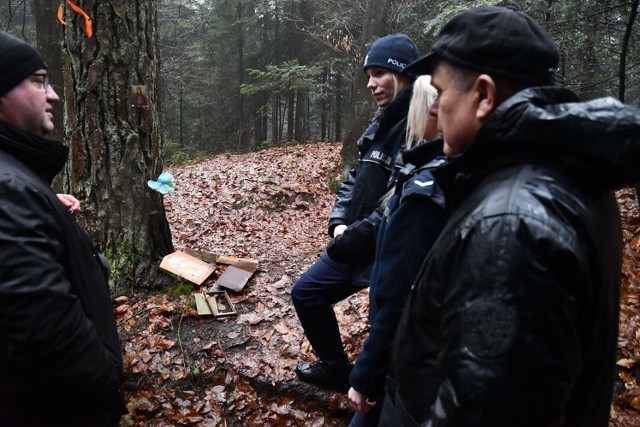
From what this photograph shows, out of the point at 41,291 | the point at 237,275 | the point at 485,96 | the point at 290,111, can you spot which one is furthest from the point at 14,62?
the point at 290,111

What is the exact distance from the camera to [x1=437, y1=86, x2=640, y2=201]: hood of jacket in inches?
44.6

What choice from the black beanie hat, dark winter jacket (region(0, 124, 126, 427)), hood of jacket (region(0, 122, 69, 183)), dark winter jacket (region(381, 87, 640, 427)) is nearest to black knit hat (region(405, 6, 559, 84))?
dark winter jacket (region(381, 87, 640, 427))

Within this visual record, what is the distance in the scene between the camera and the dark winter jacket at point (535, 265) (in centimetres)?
110

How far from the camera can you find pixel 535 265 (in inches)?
43.2

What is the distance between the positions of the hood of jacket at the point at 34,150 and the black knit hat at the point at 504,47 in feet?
6.20

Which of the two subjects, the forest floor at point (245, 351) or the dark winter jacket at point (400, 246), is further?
the forest floor at point (245, 351)

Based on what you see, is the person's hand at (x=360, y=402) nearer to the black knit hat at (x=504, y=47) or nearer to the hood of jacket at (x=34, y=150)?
the black knit hat at (x=504, y=47)

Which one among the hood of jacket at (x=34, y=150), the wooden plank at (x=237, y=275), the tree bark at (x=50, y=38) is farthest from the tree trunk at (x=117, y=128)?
the tree bark at (x=50, y=38)

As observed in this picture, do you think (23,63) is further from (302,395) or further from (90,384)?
(302,395)

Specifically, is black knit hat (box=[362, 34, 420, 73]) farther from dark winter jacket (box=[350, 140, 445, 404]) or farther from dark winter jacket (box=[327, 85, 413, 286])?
dark winter jacket (box=[350, 140, 445, 404])

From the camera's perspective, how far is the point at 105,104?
439 centimetres

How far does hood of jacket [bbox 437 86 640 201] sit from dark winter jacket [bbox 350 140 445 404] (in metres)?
0.73

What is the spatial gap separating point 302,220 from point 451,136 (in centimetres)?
758

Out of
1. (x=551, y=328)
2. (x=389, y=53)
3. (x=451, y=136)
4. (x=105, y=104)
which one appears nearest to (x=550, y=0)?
(x=389, y=53)
